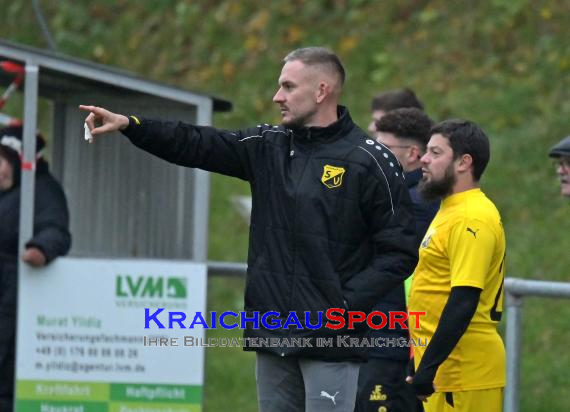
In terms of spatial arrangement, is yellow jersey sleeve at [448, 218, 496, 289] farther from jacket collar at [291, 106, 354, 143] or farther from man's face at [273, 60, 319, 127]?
man's face at [273, 60, 319, 127]

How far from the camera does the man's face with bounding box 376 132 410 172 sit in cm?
666

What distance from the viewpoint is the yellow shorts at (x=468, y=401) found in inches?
221

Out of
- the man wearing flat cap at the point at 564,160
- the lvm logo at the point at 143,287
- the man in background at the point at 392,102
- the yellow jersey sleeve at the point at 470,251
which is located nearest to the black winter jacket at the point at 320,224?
the yellow jersey sleeve at the point at 470,251

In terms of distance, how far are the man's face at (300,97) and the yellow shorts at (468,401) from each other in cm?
143

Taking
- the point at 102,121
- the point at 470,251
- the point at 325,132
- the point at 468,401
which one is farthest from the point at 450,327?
the point at 102,121

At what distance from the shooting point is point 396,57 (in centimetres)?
1293

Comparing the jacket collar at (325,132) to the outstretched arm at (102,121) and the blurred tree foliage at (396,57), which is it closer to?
the outstretched arm at (102,121)

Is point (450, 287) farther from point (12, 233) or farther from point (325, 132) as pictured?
point (12, 233)

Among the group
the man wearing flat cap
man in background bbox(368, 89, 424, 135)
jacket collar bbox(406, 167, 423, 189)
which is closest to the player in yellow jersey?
the man wearing flat cap

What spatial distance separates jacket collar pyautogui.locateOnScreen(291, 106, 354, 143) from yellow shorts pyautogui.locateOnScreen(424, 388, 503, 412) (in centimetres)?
132

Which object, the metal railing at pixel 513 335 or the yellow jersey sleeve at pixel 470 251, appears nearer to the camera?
the yellow jersey sleeve at pixel 470 251

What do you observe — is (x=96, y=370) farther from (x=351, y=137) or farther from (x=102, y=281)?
(x=351, y=137)

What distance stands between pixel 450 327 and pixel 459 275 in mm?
231

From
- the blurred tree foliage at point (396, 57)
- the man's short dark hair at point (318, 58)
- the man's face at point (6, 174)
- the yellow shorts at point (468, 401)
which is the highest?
the blurred tree foliage at point (396, 57)
